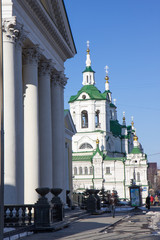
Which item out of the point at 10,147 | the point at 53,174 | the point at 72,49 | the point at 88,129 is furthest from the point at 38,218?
the point at 88,129

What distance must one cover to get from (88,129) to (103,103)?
685cm

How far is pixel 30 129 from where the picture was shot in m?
24.0

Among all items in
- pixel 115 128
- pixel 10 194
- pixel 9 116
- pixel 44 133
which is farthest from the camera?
pixel 115 128

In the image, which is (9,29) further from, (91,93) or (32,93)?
(91,93)

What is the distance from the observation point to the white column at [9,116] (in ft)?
63.7

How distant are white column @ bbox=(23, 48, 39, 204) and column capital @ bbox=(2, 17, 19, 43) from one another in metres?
4.12

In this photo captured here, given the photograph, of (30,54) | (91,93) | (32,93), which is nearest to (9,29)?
(30,54)

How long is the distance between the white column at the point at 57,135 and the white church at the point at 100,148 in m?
62.4

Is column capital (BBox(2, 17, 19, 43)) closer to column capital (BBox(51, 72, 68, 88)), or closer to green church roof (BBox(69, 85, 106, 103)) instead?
column capital (BBox(51, 72, 68, 88))

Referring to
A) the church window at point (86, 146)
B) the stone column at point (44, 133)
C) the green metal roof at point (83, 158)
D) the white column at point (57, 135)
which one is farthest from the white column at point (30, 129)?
the church window at point (86, 146)

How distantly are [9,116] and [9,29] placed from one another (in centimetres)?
397

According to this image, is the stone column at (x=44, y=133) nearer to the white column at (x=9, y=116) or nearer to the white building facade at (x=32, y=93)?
the white building facade at (x=32, y=93)

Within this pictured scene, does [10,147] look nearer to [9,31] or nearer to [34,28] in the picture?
[9,31]

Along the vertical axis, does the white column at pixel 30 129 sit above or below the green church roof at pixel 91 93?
below
